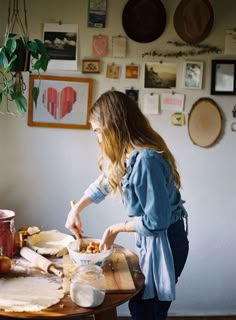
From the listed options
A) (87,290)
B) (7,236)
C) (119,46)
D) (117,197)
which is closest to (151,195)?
(87,290)

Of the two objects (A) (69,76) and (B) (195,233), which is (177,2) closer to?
(A) (69,76)

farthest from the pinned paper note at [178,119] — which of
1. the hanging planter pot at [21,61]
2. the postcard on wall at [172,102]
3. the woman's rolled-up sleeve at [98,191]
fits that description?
the hanging planter pot at [21,61]

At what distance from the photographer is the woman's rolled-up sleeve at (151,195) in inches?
61.5

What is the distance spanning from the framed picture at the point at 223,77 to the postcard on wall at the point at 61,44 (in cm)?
83

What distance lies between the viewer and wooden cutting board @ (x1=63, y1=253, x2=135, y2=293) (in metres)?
1.53

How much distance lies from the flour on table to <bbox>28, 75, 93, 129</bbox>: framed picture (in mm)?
1221

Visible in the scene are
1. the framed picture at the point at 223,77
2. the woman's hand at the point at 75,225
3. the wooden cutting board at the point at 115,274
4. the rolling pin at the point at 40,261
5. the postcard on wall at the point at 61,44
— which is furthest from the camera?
the framed picture at the point at 223,77

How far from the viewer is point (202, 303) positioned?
9.28 ft

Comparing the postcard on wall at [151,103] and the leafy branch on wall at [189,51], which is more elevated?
the leafy branch on wall at [189,51]

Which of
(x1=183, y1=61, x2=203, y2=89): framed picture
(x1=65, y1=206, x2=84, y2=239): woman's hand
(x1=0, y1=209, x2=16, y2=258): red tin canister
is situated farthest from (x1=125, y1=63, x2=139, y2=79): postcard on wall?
(x1=0, y1=209, x2=16, y2=258): red tin canister

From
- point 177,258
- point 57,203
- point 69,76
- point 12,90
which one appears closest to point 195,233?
point 57,203

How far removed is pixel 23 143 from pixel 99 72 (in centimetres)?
62

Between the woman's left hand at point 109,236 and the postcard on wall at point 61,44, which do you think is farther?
the postcard on wall at point 61,44

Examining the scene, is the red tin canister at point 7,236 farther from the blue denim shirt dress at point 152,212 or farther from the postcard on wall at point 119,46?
the postcard on wall at point 119,46
